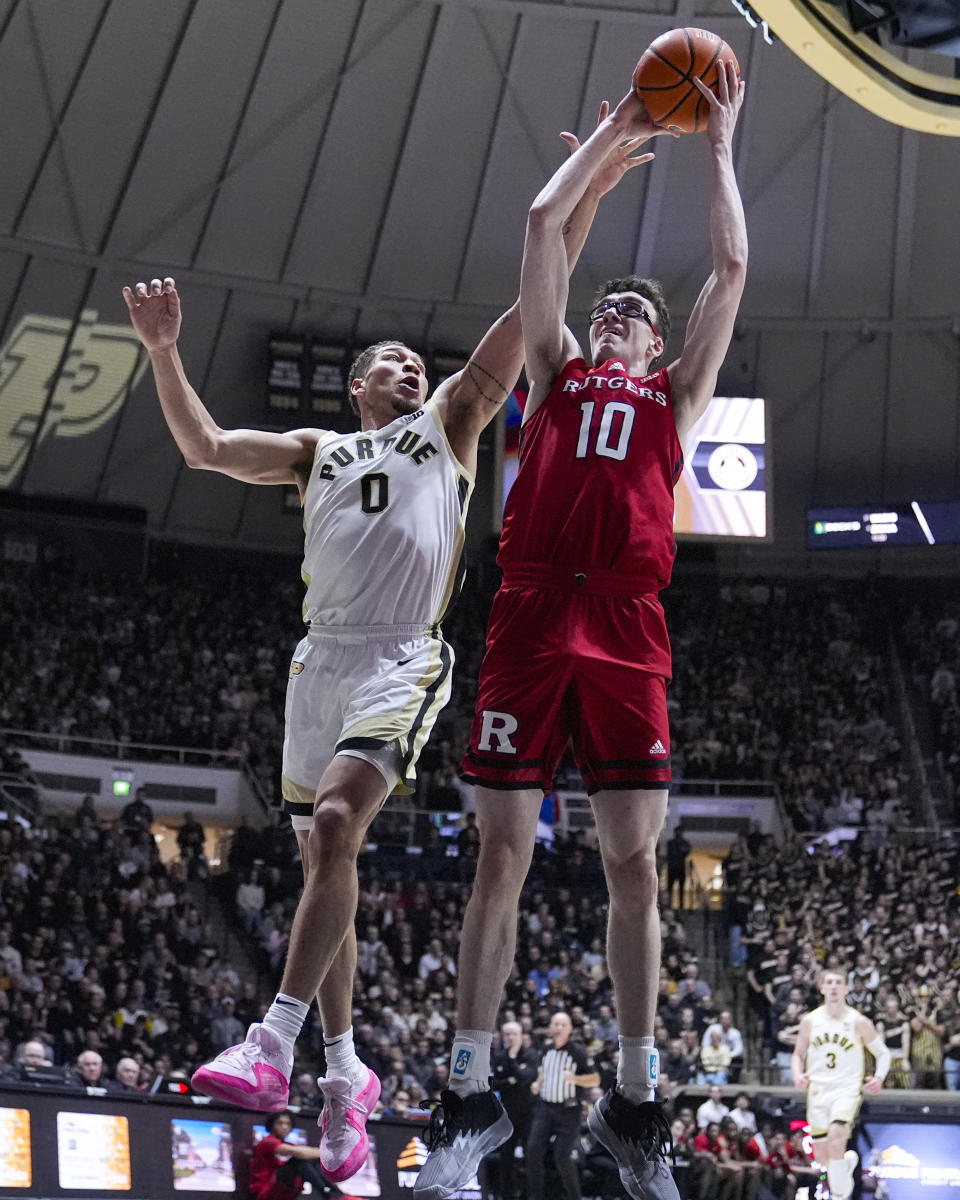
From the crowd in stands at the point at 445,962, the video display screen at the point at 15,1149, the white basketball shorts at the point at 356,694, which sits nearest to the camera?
the white basketball shorts at the point at 356,694

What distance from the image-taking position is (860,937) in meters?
21.5

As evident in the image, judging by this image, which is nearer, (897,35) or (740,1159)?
(897,35)

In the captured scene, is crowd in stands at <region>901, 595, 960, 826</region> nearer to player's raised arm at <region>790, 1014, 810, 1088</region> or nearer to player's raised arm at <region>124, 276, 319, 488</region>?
player's raised arm at <region>790, 1014, 810, 1088</region>

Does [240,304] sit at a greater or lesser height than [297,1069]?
greater

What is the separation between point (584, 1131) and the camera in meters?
14.5

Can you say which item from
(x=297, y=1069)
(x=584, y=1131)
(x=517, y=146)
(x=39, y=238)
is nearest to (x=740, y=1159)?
(x=584, y=1131)

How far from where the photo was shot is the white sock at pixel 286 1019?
5098 millimetres

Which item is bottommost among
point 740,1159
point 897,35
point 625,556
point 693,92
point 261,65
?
point 740,1159

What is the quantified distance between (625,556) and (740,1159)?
36.9ft

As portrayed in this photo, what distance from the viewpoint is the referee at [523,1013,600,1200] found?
548 inches

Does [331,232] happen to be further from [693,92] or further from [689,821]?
[693,92]

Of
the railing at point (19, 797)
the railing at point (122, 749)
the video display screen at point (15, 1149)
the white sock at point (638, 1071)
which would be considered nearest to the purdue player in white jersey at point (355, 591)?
the white sock at point (638, 1071)

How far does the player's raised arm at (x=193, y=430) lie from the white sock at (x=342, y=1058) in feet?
7.18

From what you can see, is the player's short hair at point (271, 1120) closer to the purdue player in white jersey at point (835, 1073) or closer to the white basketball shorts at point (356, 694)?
the purdue player in white jersey at point (835, 1073)
